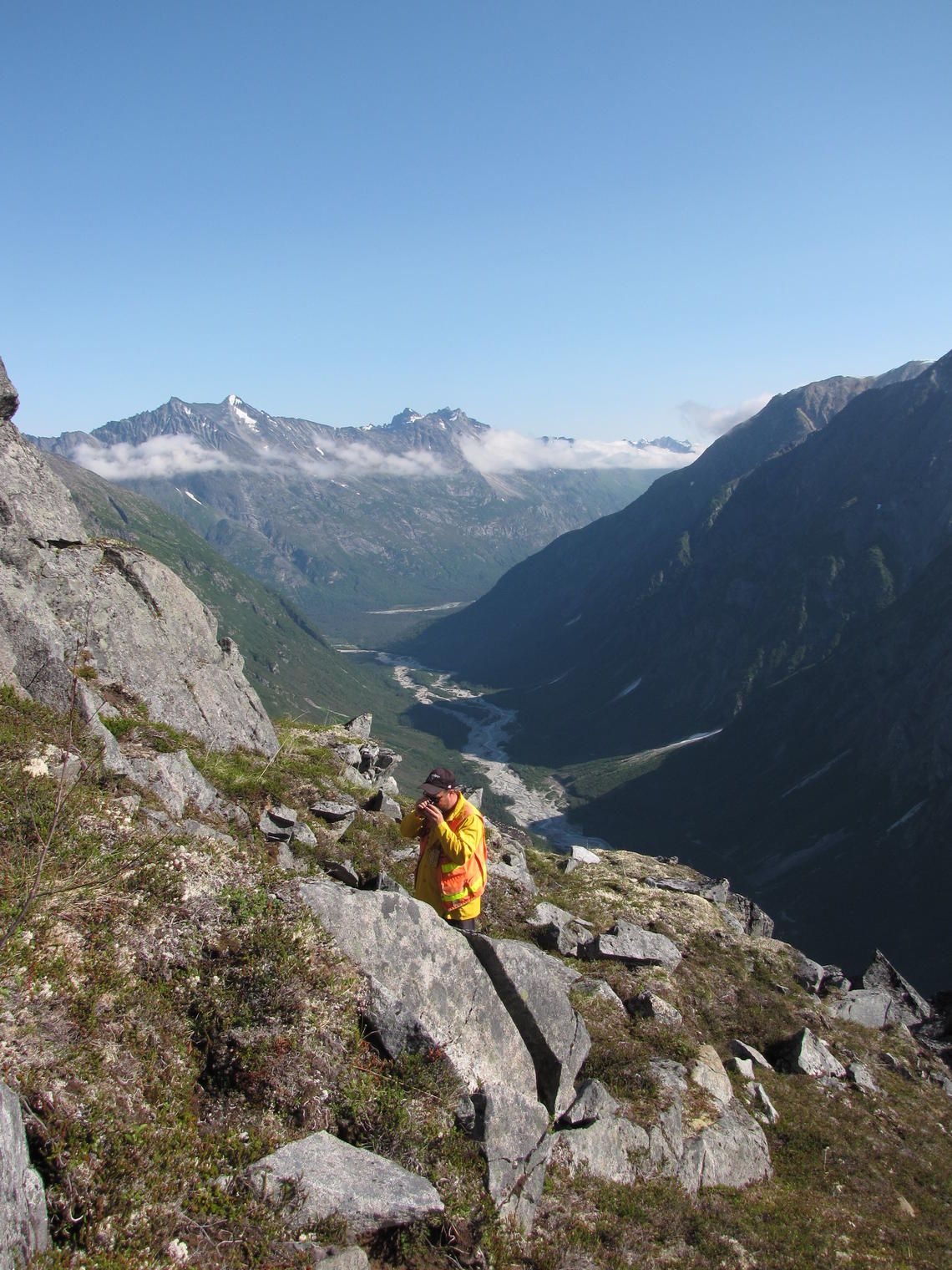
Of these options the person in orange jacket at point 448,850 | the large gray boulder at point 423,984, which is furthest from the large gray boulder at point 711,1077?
the person in orange jacket at point 448,850

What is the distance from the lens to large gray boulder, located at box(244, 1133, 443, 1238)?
7.60 m

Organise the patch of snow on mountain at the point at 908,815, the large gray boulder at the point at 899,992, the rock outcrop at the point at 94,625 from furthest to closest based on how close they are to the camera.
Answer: the patch of snow on mountain at the point at 908,815 < the large gray boulder at the point at 899,992 < the rock outcrop at the point at 94,625

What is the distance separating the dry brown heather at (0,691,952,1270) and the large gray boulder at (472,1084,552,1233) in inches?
10.4

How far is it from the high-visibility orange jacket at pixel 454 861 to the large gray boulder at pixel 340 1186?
4364 mm

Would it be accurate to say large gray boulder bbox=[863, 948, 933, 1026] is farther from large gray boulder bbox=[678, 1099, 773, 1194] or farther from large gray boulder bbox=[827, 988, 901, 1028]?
large gray boulder bbox=[678, 1099, 773, 1194]

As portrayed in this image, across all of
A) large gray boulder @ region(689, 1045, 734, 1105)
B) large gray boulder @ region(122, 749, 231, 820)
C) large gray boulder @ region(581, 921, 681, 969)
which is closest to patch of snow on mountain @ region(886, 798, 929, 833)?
large gray boulder @ region(581, 921, 681, 969)

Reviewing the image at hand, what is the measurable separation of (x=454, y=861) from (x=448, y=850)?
32 centimetres

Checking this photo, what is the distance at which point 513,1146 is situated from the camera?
9945 millimetres

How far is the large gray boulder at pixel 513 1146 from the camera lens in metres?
9.30

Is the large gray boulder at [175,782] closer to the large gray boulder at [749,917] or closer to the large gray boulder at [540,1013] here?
the large gray boulder at [540,1013]

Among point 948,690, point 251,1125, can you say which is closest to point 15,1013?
point 251,1125

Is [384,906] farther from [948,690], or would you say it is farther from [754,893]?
[948,690]

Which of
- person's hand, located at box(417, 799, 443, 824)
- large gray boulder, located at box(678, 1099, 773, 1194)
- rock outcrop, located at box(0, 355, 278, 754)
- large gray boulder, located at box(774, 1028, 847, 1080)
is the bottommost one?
large gray boulder, located at box(774, 1028, 847, 1080)

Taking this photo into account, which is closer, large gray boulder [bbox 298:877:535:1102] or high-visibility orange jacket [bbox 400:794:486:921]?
large gray boulder [bbox 298:877:535:1102]
